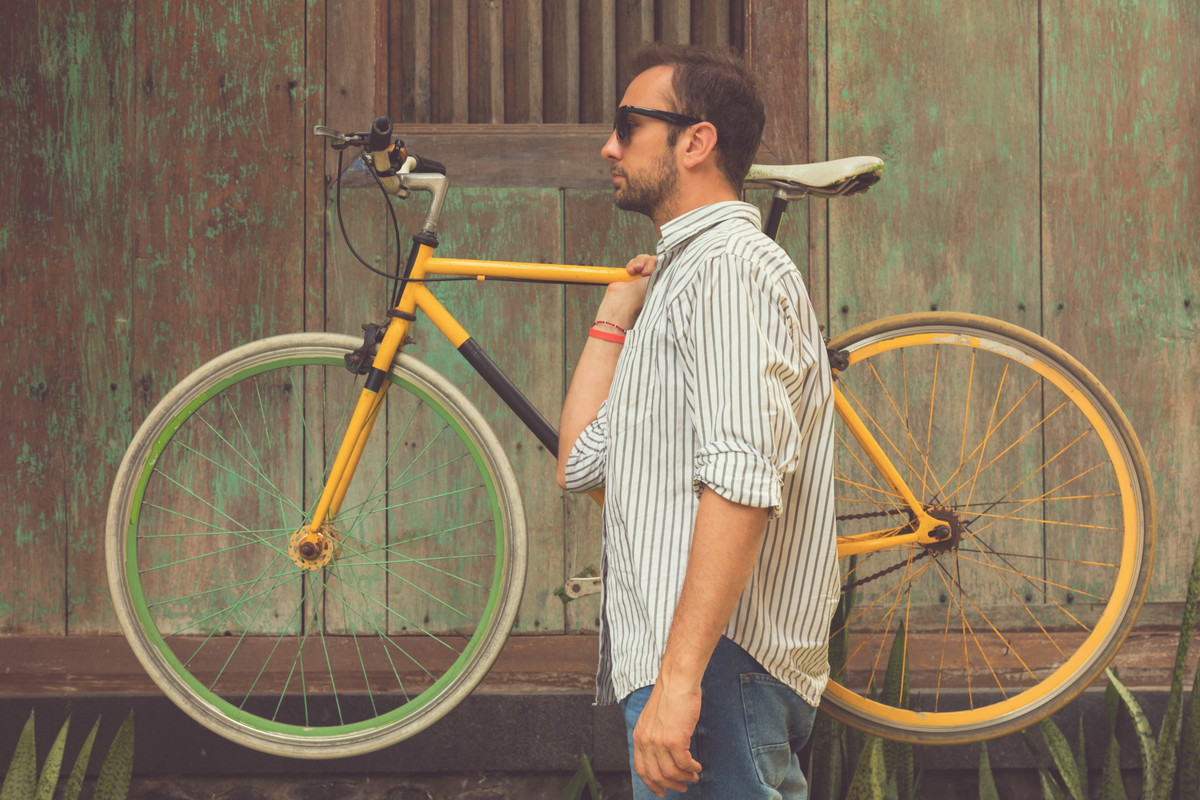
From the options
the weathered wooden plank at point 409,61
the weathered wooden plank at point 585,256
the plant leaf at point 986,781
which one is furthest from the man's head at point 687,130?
the plant leaf at point 986,781

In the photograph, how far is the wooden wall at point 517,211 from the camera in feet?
8.35

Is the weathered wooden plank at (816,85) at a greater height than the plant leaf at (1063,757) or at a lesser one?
greater

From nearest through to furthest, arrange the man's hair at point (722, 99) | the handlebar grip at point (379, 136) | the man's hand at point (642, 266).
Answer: the man's hair at point (722, 99), the man's hand at point (642, 266), the handlebar grip at point (379, 136)

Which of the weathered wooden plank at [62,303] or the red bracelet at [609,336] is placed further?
the weathered wooden plank at [62,303]

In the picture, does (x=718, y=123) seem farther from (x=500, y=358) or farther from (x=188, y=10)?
(x=188, y=10)

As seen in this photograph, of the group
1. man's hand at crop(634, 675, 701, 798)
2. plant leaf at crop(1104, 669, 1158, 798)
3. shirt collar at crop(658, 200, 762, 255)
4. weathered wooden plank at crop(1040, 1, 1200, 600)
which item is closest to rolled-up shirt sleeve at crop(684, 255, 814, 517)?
shirt collar at crop(658, 200, 762, 255)

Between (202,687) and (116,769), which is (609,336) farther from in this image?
(116,769)

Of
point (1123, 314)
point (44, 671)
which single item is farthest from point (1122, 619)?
point (44, 671)

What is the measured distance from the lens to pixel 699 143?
142cm

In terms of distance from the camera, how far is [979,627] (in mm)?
2625

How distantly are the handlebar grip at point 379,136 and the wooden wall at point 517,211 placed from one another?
2.32 ft

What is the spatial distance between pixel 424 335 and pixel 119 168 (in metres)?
0.87

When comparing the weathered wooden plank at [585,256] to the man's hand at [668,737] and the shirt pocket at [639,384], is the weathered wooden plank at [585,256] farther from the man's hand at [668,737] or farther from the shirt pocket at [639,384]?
the man's hand at [668,737]

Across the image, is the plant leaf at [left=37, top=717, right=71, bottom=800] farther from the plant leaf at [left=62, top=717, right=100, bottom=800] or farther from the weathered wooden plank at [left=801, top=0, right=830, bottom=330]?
the weathered wooden plank at [left=801, top=0, right=830, bottom=330]
